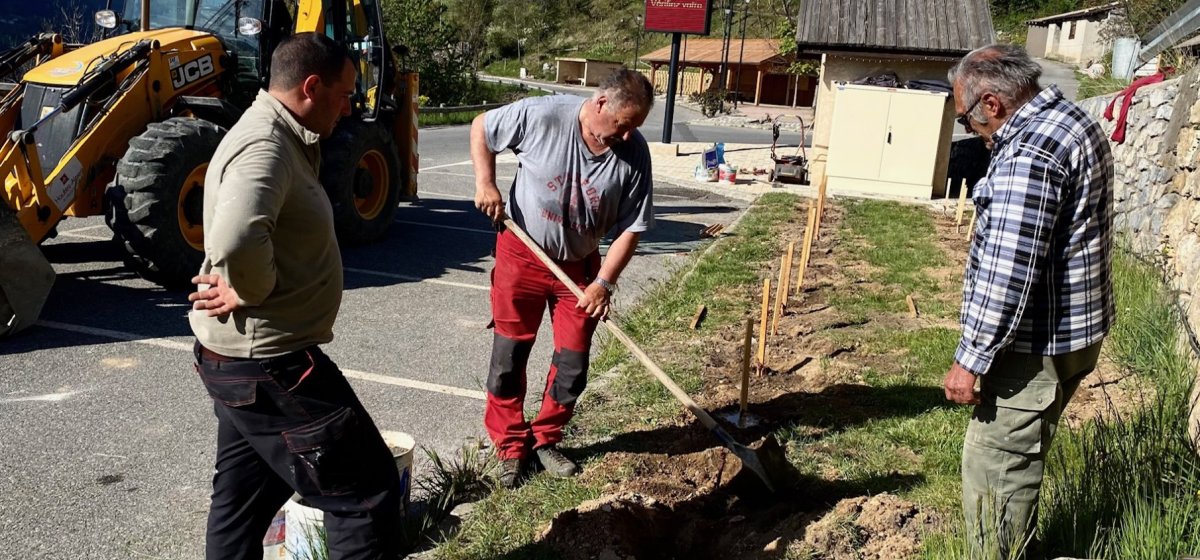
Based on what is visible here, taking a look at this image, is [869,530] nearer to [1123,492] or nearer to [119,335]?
[1123,492]

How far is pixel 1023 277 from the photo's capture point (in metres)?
2.68

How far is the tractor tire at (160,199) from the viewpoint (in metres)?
6.61

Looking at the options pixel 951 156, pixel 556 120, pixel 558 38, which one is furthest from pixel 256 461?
pixel 558 38

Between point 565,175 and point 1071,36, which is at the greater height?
point 1071,36

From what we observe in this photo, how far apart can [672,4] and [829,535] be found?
18662 millimetres

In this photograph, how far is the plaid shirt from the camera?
264cm

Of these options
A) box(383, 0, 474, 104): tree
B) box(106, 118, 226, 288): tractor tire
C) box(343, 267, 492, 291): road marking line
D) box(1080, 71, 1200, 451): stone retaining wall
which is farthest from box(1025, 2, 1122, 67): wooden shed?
box(106, 118, 226, 288): tractor tire

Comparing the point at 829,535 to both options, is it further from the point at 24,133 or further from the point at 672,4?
the point at 672,4

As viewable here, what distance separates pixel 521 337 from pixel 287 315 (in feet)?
5.34

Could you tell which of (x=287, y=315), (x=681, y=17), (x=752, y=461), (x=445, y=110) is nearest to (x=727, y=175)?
(x=681, y=17)

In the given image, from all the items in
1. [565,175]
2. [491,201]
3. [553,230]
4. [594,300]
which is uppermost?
[565,175]

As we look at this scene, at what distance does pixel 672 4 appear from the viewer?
20.8 meters

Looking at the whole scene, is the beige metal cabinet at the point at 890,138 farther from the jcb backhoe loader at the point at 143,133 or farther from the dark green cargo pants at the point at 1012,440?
the dark green cargo pants at the point at 1012,440

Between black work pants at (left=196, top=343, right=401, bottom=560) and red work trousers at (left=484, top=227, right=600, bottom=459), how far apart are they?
1298 millimetres
